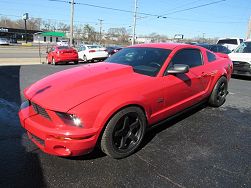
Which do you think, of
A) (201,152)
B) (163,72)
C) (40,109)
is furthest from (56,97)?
(201,152)

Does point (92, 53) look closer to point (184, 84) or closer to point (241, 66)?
point (241, 66)

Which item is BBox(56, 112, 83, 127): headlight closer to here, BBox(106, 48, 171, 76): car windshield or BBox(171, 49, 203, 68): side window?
BBox(106, 48, 171, 76): car windshield

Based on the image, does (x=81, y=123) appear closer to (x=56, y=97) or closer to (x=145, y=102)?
(x=56, y=97)

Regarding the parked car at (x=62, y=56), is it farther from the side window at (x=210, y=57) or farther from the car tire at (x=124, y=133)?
the car tire at (x=124, y=133)

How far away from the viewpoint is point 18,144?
3.84 metres

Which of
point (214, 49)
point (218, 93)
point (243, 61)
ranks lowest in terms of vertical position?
point (218, 93)

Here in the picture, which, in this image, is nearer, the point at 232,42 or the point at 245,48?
the point at 245,48

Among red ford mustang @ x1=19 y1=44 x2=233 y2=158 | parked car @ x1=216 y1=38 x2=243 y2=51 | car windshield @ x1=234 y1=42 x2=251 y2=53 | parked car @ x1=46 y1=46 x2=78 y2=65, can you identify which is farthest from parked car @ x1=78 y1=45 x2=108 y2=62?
red ford mustang @ x1=19 y1=44 x2=233 y2=158

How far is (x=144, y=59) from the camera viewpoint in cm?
443

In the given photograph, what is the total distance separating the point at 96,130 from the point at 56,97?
2.28ft

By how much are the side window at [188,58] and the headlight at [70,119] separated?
204 cm

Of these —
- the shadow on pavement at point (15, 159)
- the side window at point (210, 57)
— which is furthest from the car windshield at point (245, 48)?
the shadow on pavement at point (15, 159)

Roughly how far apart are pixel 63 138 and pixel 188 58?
2925 mm

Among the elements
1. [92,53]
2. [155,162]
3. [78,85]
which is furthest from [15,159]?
[92,53]
